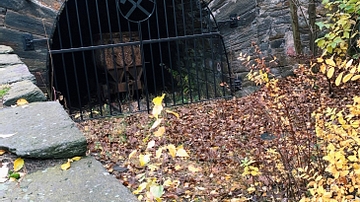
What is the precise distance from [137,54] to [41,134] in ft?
14.0

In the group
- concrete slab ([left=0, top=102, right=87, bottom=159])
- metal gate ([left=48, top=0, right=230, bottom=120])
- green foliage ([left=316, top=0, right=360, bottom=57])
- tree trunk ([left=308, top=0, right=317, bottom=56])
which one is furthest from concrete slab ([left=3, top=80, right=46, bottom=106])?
tree trunk ([left=308, top=0, right=317, bottom=56])

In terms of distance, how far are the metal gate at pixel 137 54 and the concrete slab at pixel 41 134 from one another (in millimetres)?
2150

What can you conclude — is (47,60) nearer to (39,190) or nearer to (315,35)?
(315,35)

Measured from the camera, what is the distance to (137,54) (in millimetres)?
5508

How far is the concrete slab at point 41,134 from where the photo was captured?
1.22 metres

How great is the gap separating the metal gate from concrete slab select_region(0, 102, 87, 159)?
2150 mm

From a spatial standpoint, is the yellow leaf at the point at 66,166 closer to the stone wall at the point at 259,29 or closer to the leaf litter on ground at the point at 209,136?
the leaf litter on ground at the point at 209,136

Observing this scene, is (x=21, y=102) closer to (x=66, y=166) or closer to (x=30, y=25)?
(x=66, y=166)

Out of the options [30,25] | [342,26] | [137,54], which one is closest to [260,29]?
[137,54]

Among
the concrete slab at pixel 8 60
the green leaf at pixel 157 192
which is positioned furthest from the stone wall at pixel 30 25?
the green leaf at pixel 157 192

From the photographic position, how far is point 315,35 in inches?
163

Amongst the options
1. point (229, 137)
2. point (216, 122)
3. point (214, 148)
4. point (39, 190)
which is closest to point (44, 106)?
point (39, 190)

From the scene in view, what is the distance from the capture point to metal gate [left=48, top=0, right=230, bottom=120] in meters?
3.97

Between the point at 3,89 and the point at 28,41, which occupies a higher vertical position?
the point at 28,41
